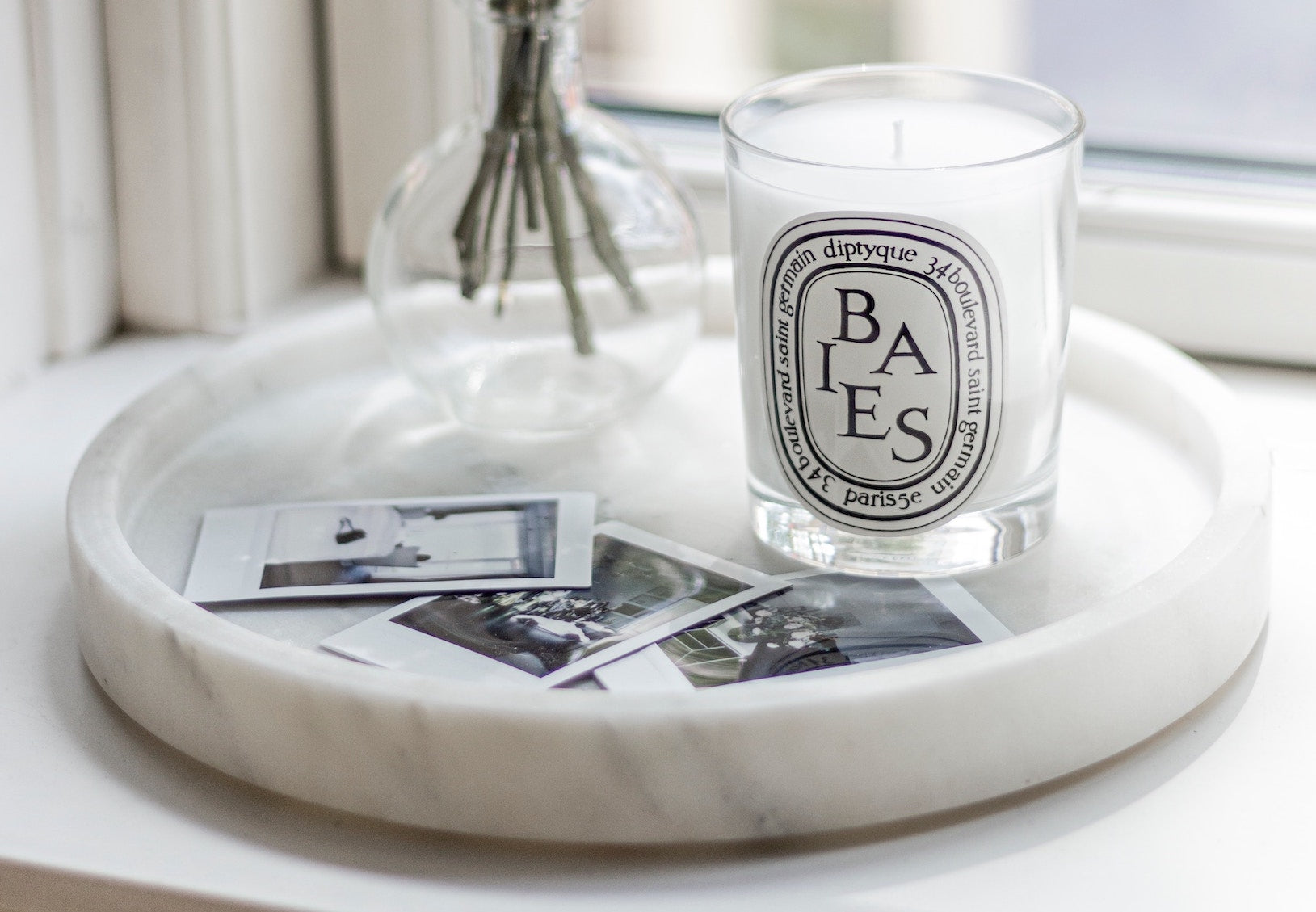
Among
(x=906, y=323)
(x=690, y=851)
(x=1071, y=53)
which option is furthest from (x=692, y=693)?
(x=1071, y=53)

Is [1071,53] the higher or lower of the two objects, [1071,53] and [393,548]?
the higher

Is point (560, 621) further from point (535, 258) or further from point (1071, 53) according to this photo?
point (1071, 53)

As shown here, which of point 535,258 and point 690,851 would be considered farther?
point 535,258

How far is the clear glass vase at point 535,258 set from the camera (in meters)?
0.65

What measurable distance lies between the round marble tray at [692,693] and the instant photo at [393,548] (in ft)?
0.04

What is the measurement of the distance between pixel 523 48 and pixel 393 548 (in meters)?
0.23

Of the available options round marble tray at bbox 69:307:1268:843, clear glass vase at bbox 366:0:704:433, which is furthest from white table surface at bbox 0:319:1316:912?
clear glass vase at bbox 366:0:704:433

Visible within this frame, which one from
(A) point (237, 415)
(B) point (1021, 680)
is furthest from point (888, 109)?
(A) point (237, 415)

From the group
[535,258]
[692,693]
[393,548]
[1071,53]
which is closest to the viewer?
[692,693]

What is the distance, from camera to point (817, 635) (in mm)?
491

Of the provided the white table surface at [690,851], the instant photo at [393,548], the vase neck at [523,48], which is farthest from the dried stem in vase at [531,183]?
the white table surface at [690,851]

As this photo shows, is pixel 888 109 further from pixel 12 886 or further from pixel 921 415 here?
pixel 12 886

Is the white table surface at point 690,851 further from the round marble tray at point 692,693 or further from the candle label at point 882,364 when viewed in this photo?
the candle label at point 882,364

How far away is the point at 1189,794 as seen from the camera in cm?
44
